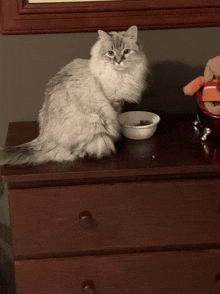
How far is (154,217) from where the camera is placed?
96cm

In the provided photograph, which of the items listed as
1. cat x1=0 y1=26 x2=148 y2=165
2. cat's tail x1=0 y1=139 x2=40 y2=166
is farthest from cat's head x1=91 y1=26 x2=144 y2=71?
cat's tail x1=0 y1=139 x2=40 y2=166

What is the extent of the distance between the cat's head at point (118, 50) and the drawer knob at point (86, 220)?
48 centimetres

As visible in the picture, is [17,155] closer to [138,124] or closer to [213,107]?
[138,124]

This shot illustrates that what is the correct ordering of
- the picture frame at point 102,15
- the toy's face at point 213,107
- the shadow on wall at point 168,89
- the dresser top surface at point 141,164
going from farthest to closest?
1. the shadow on wall at point 168,89
2. the picture frame at point 102,15
3. the toy's face at point 213,107
4. the dresser top surface at point 141,164

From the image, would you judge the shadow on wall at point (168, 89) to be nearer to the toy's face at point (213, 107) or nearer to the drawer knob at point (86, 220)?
the toy's face at point (213, 107)

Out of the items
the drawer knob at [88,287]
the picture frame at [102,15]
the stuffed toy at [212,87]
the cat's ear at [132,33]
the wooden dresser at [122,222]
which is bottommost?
the drawer knob at [88,287]

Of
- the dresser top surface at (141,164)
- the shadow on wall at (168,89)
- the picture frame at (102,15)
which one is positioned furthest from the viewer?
the shadow on wall at (168,89)

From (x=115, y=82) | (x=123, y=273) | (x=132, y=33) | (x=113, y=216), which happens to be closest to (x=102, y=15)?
(x=132, y=33)

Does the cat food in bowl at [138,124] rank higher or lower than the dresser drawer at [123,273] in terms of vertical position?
higher

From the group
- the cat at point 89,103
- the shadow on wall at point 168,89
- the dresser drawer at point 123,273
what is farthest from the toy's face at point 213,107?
the dresser drawer at point 123,273

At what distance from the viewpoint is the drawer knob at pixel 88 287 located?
1.00 m

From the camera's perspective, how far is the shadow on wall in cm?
135

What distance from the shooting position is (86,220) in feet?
3.02

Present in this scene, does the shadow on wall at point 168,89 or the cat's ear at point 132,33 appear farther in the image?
the shadow on wall at point 168,89
